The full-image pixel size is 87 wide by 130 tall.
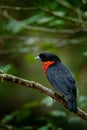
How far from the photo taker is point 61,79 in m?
5.52

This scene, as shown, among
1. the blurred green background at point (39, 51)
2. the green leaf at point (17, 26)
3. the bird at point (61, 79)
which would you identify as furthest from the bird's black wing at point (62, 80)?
the green leaf at point (17, 26)

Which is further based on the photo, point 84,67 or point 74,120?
point 84,67

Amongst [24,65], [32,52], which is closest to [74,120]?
[32,52]

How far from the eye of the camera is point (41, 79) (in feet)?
31.0

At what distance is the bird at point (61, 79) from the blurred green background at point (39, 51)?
11.2 inches

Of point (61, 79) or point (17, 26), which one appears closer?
point (61, 79)

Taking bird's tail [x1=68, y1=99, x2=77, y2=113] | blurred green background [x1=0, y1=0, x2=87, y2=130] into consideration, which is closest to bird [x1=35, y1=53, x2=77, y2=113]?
bird's tail [x1=68, y1=99, x2=77, y2=113]

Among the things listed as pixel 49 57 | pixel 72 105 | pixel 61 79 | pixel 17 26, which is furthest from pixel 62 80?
pixel 17 26

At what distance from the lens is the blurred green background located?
6.41 metres

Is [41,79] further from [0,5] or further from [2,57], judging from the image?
[0,5]

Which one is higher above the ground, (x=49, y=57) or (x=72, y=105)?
(x=49, y=57)

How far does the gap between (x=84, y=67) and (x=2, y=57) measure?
5.29ft

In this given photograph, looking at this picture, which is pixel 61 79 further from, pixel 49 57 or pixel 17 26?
pixel 17 26

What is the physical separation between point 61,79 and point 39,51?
2.16 metres
